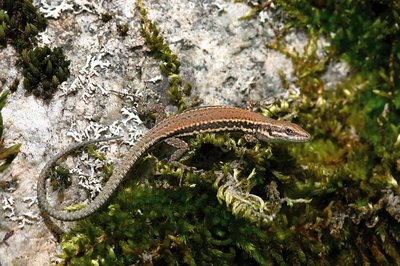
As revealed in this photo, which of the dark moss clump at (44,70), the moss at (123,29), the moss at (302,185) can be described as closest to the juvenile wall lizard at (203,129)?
the moss at (302,185)

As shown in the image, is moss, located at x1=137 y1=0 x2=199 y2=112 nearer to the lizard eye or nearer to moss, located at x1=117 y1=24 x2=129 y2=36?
moss, located at x1=117 y1=24 x2=129 y2=36

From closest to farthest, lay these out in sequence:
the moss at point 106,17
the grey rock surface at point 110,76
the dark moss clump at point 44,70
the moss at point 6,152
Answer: the moss at point 6,152 < the grey rock surface at point 110,76 < the dark moss clump at point 44,70 < the moss at point 106,17

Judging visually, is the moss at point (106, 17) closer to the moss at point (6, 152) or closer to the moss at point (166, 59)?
the moss at point (166, 59)

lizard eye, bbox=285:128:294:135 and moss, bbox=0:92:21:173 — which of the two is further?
lizard eye, bbox=285:128:294:135

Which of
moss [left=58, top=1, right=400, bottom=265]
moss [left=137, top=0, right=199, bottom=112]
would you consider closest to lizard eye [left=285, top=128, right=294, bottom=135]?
moss [left=58, top=1, right=400, bottom=265]

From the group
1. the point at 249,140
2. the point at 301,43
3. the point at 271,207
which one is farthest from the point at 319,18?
the point at 271,207

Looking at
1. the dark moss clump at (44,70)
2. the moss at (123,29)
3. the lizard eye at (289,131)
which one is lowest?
the lizard eye at (289,131)

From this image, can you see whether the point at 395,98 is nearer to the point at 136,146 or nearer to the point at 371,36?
the point at 371,36
